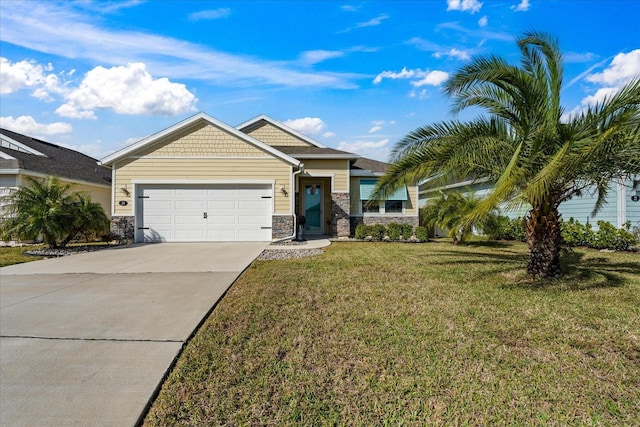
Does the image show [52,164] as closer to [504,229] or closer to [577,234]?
[504,229]

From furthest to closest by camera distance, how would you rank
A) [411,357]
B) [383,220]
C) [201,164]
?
[383,220], [201,164], [411,357]

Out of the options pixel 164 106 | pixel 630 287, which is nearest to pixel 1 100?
pixel 164 106

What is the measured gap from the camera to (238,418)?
2555mm

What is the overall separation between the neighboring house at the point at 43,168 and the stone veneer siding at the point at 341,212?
406 inches

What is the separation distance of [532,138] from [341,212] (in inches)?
403

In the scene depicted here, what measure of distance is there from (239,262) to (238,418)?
645 cm

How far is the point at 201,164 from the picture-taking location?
547 inches

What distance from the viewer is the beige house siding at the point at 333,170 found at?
16.2 metres

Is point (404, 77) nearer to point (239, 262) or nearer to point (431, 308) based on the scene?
point (239, 262)

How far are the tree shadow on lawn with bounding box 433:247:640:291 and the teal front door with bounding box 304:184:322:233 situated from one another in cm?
787

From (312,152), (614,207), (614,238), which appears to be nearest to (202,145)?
(312,152)

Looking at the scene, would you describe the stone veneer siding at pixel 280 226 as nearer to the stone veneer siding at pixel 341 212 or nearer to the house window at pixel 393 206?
the stone veneer siding at pixel 341 212

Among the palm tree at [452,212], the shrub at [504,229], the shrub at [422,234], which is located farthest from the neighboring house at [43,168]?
the shrub at [504,229]

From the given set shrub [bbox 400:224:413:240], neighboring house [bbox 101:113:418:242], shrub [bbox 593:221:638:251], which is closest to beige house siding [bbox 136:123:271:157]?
neighboring house [bbox 101:113:418:242]
